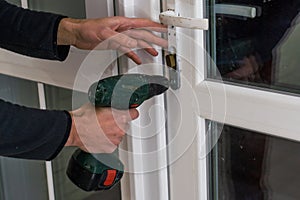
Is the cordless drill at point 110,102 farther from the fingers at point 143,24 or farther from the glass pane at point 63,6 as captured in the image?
the glass pane at point 63,6

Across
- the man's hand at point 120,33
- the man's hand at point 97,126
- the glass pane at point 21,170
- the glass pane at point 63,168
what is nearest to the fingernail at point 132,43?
the man's hand at point 120,33

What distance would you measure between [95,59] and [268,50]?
0.38 meters

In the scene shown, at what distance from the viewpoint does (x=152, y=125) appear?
1070 mm

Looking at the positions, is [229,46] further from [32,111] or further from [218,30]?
[32,111]

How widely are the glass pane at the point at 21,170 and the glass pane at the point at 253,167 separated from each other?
1.99ft

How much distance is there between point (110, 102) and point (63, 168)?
573mm

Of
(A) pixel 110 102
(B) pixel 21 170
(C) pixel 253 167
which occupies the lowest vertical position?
(B) pixel 21 170

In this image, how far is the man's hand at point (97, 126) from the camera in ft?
3.10

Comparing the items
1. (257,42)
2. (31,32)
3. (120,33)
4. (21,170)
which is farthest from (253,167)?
(21,170)

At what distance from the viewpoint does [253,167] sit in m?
0.98

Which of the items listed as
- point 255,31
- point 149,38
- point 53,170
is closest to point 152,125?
point 149,38

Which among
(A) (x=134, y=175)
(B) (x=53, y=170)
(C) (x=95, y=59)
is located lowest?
(B) (x=53, y=170)

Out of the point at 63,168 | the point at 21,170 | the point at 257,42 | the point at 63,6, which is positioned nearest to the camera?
the point at 257,42

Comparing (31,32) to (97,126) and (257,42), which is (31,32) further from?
(257,42)
